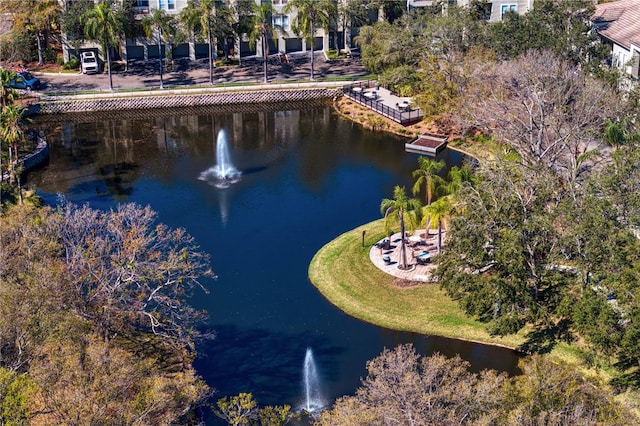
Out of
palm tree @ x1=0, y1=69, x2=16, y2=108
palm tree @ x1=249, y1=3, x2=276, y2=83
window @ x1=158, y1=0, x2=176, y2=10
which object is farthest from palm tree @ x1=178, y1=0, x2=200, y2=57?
palm tree @ x1=0, y1=69, x2=16, y2=108

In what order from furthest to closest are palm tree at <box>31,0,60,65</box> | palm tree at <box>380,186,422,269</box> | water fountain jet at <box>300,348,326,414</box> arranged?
palm tree at <box>31,0,60,65</box>, palm tree at <box>380,186,422,269</box>, water fountain jet at <box>300,348,326,414</box>

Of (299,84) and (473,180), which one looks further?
(299,84)

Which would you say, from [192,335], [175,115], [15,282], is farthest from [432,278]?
[175,115]

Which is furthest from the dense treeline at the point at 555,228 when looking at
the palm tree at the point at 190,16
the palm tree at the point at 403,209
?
the palm tree at the point at 190,16

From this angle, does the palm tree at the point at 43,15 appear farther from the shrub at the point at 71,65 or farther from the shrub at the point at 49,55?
the shrub at the point at 71,65

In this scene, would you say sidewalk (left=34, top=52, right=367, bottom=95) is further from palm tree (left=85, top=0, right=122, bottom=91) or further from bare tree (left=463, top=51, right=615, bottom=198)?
bare tree (left=463, top=51, right=615, bottom=198)

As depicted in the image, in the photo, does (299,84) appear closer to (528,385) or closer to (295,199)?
(295,199)
